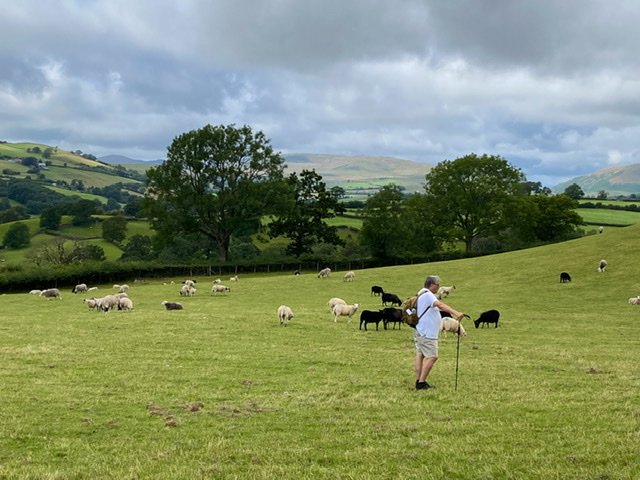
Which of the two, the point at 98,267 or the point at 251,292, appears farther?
the point at 98,267

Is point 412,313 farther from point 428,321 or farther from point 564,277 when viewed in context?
point 564,277

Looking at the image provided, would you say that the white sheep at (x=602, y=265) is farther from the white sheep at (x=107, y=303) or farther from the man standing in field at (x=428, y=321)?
the man standing in field at (x=428, y=321)

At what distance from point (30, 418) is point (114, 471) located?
4.26 metres

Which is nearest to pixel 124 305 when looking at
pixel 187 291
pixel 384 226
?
pixel 187 291

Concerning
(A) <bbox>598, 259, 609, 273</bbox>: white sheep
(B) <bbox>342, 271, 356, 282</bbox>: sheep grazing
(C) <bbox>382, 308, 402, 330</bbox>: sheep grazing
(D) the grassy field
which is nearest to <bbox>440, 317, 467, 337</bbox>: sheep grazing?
(D) the grassy field

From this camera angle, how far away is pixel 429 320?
1339cm

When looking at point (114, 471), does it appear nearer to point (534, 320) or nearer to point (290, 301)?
point (534, 320)

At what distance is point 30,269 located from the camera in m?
60.1

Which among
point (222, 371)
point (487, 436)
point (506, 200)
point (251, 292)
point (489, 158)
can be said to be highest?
point (489, 158)

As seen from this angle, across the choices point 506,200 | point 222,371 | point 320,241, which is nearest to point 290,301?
point 222,371

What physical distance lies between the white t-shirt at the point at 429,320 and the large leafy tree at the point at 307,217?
72.0m

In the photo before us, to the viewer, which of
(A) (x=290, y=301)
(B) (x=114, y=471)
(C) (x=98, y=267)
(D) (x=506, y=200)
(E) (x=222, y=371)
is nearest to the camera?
(B) (x=114, y=471)

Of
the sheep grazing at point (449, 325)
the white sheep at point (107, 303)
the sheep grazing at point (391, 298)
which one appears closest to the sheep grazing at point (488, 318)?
the sheep grazing at point (449, 325)

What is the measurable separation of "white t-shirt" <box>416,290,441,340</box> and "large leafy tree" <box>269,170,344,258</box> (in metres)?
72.0
